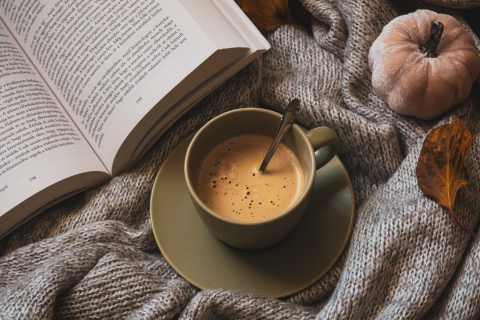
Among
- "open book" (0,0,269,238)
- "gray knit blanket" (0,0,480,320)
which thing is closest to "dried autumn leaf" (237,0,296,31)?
"gray knit blanket" (0,0,480,320)

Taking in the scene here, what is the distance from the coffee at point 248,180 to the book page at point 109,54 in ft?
0.48

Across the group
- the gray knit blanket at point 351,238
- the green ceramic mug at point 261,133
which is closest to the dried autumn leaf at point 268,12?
the gray knit blanket at point 351,238

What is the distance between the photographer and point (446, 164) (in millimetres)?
587

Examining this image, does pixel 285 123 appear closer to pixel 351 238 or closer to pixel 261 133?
pixel 261 133

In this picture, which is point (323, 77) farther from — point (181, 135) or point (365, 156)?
point (181, 135)

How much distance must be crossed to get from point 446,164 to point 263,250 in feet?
1.00

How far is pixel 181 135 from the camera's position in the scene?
741mm

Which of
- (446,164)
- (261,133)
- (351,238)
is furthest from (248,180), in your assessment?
(446,164)

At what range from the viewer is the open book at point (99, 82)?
0.64 metres

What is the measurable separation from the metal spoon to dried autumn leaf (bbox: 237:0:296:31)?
0.30 metres

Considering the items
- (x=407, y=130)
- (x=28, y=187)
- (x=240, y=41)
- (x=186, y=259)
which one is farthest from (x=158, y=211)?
(x=407, y=130)

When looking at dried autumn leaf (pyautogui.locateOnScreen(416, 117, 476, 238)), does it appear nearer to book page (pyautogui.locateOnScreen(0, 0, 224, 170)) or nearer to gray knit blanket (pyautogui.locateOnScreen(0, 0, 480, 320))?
gray knit blanket (pyautogui.locateOnScreen(0, 0, 480, 320))

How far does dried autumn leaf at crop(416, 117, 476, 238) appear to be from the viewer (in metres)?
0.58

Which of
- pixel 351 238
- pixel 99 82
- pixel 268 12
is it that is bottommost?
pixel 351 238
